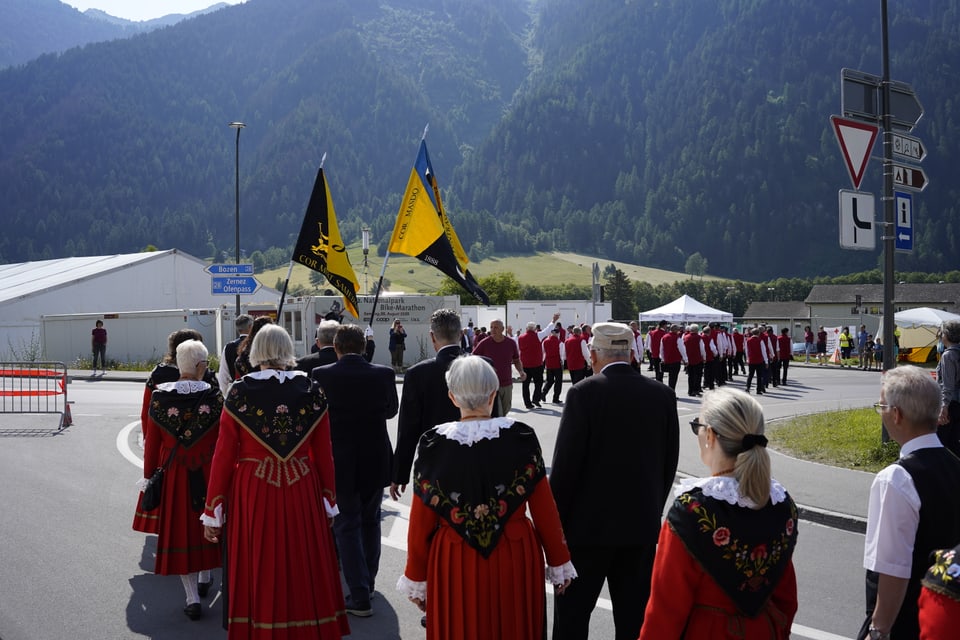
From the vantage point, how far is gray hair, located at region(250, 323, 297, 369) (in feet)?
15.5

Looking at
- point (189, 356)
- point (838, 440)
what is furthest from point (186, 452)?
point (838, 440)

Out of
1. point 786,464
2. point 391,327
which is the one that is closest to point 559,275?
point 391,327

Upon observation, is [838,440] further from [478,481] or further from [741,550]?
[741,550]

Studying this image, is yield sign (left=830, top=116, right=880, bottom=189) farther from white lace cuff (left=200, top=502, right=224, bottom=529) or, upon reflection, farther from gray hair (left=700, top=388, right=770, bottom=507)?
white lace cuff (left=200, top=502, right=224, bottom=529)

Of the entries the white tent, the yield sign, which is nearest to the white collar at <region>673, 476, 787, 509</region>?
the yield sign

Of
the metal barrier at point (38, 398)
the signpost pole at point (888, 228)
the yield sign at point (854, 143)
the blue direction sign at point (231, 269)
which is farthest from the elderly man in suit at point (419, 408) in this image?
the blue direction sign at point (231, 269)

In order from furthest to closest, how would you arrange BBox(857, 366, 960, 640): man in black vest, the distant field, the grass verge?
the distant field < the grass verge < BBox(857, 366, 960, 640): man in black vest

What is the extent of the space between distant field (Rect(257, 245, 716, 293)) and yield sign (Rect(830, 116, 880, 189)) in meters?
115

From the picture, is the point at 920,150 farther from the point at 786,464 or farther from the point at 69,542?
the point at 69,542

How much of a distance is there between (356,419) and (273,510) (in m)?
1.34

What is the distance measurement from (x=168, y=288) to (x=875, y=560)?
156 ft

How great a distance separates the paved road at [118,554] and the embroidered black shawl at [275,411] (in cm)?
145

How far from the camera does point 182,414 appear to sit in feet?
19.3

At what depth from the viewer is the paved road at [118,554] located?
5418 mm
